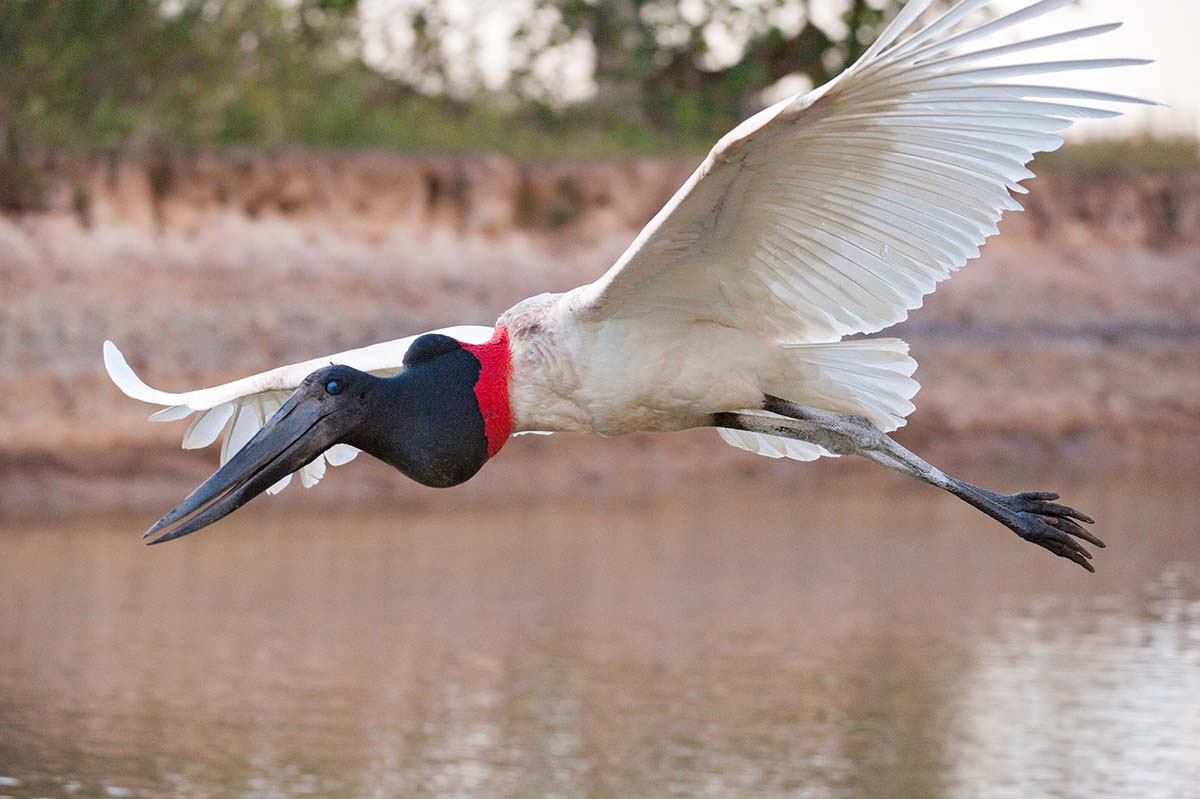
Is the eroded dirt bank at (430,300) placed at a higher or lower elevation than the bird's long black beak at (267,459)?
higher

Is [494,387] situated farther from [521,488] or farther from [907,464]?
[521,488]

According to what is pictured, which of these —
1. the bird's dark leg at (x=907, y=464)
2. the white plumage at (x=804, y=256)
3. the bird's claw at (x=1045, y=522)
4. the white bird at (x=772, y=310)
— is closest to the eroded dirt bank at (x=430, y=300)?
the white plumage at (x=804, y=256)

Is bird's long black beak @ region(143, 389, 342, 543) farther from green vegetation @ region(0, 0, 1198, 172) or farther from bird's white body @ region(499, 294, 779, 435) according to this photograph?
green vegetation @ region(0, 0, 1198, 172)

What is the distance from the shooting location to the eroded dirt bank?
11773 millimetres

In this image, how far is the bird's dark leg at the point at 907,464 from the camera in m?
5.35

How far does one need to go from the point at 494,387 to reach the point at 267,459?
62 cm

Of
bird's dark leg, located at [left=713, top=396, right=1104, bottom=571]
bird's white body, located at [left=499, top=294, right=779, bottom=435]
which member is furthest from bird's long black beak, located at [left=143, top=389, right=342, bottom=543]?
bird's dark leg, located at [left=713, top=396, right=1104, bottom=571]

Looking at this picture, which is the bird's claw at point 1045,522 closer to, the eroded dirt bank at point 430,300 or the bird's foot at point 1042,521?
the bird's foot at point 1042,521

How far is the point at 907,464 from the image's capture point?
17.7ft

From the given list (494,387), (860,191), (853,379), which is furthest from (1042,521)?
(494,387)

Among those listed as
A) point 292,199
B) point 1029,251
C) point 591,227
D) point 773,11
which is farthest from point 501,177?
point 1029,251

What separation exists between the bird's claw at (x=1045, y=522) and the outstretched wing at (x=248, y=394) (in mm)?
1573

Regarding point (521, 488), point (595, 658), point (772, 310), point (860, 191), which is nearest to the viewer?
point (860, 191)

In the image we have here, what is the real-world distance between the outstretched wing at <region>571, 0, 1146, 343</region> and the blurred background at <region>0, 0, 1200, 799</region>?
5.43ft
